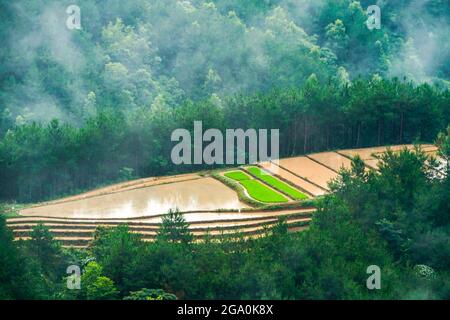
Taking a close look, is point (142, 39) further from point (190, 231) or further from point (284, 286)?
point (284, 286)

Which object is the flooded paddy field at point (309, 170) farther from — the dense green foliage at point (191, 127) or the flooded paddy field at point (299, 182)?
the dense green foliage at point (191, 127)

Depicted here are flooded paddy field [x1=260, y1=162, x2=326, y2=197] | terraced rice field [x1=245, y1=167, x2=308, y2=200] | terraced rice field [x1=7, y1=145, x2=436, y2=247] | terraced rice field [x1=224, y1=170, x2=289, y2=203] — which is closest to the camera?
terraced rice field [x1=7, y1=145, x2=436, y2=247]

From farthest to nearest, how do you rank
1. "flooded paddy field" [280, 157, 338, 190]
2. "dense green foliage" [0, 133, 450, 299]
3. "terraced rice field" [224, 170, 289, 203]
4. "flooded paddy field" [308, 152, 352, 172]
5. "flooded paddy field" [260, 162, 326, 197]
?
"flooded paddy field" [308, 152, 352, 172], "flooded paddy field" [280, 157, 338, 190], "flooded paddy field" [260, 162, 326, 197], "terraced rice field" [224, 170, 289, 203], "dense green foliage" [0, 133, 450, 299]

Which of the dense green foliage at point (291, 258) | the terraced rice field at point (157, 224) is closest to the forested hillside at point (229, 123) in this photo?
the dense green foliage at point (291, 258)

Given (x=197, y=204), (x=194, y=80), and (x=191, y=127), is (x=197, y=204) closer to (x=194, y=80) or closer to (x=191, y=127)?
(x=191, y=127)

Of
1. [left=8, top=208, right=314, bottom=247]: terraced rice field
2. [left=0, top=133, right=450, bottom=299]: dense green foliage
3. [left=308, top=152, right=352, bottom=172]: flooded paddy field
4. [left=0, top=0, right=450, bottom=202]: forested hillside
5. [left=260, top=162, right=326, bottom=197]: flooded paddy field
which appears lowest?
[left=0, top=133, right=450, bottom=299]: dense green foliage

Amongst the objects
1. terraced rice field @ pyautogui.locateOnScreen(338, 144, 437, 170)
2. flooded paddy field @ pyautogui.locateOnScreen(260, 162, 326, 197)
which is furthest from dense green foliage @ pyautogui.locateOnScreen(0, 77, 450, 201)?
flooded paddy field @ pyautogui.locateOnScreen(260, 162, 326, 197)

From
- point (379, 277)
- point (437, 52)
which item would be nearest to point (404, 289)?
point (379, 277)

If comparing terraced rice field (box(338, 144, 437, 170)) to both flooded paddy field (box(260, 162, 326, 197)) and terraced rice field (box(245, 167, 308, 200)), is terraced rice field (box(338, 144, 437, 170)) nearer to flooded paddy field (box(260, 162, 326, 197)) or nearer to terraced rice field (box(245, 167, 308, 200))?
flooded paddy field (box(260, 162, 326, 197))
